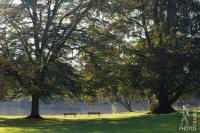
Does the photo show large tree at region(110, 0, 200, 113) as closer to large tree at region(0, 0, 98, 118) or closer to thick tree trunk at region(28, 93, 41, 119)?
large tree at region(0, 0, 98, 118)

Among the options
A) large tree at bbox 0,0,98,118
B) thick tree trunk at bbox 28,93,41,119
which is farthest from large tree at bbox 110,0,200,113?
thick tree trunk at bbox 28,93,41,119

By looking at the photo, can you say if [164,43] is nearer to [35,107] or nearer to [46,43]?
[46,43]

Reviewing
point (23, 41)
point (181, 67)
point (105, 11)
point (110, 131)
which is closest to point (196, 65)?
point (181, 67)

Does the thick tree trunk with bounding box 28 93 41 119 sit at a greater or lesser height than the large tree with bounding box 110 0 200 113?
lesser

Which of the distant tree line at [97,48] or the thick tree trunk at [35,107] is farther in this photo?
the thick tree trunk at [35,107]

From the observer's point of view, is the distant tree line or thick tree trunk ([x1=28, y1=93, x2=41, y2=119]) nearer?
the distant tree line

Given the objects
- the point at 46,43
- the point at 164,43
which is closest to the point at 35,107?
the point at 46,43

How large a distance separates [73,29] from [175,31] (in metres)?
9.84

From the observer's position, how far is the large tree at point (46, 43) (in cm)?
4169

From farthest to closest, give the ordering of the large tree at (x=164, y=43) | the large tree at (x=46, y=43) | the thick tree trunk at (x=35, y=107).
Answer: the thick tree trunk at (x=35, y=107) → the large tree at (x=164, y=43) → the large tree at (x=46, y=43)

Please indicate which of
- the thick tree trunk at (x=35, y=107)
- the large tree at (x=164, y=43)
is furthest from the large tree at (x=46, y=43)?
the large tree at (x=164, y=43)

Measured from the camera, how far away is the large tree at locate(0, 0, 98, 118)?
41.7 meters

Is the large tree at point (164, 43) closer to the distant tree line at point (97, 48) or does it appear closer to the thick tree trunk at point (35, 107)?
the distant tree line at point (97, 48)

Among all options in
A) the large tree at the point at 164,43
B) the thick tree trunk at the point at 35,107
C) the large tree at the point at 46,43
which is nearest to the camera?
the large tree at the point at 46,43
